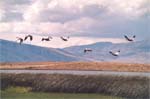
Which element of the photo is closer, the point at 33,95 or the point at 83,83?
the point at 33,95

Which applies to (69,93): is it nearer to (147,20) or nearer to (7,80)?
(7,80)

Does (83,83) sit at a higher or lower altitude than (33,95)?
higher

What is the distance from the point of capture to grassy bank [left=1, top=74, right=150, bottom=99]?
27.7 m

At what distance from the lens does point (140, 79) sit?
2952 cm

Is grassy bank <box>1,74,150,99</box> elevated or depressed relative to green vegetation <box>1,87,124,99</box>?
elevated

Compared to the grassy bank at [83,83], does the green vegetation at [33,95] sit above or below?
below

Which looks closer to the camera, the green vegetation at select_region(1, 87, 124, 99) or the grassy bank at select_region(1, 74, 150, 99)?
the green vegetation at select_region(1, 87, 124, 99)

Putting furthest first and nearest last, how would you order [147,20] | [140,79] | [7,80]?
[7,80] < [140,79] < [147,20]

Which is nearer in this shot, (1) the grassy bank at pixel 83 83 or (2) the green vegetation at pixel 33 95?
(2) the green vegetation at pixel 33 95

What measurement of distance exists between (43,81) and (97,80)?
371 cm

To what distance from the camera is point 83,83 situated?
2981 cm

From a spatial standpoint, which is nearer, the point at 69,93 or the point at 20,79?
the point at 69,93

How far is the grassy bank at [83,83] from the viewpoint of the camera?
2766 centimetres

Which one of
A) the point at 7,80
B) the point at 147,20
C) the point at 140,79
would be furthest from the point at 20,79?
the point at 147,20
